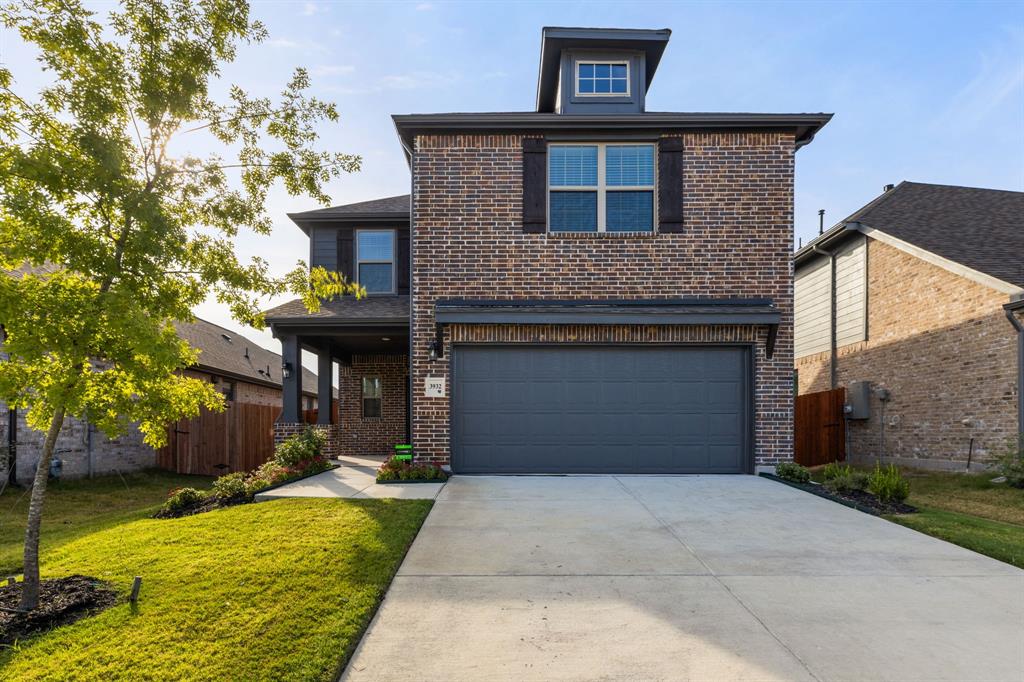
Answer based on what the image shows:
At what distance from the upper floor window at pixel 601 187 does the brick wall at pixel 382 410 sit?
6.48 meters

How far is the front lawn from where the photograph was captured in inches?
127

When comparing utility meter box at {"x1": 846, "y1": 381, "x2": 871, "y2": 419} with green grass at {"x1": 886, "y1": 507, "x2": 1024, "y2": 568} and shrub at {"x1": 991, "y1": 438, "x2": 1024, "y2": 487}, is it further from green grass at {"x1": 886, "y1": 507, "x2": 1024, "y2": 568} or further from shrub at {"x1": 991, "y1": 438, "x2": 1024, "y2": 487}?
green grass at {"x1": 886, "y1": 507, "x2": 1024, "y2": 568}

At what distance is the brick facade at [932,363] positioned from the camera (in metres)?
10.4

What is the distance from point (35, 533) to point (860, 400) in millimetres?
15851

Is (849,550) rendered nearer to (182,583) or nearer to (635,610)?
(635,610)

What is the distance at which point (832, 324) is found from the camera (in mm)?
15578

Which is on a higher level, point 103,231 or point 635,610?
point 103,231

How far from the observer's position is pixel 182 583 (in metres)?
4.41

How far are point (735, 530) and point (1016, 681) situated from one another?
9.87 feet

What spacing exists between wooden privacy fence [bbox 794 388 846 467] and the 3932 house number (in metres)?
9.87

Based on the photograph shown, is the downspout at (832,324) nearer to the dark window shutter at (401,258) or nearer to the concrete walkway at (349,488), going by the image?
the dark window shutter at (401,258)

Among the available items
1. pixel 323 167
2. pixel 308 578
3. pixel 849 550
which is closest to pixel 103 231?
pixel 323 167

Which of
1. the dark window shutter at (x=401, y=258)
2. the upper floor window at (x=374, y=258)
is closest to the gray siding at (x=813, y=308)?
the dark window shutter at (x=401, y=258)

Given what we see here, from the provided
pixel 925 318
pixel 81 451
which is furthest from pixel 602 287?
pixel 81 451
